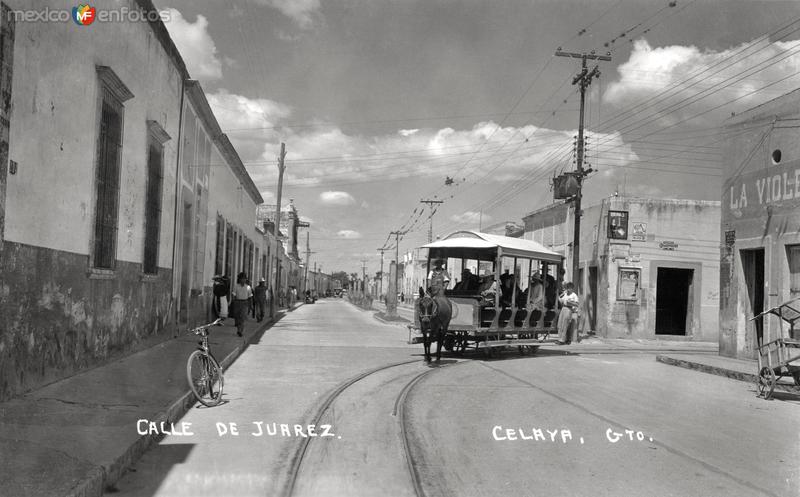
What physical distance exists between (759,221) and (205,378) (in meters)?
13.2

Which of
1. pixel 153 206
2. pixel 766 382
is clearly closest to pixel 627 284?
pixel 766 382

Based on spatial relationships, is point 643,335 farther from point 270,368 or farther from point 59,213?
point 59,213

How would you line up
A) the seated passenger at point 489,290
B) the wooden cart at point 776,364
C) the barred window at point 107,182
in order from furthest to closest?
the seated passenger at point 489,290 → the wooden cart at point 776,364 → the barred window at point 107,182

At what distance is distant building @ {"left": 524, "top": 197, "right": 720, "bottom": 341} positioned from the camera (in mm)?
24766

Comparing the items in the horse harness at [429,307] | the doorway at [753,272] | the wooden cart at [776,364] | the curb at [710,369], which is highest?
the doorway at [753,272]

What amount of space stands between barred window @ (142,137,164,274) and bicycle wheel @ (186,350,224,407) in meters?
4.95

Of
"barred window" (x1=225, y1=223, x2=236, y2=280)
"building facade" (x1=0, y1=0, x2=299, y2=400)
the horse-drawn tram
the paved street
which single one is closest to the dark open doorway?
the horse-drawn tram

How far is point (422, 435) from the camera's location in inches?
263

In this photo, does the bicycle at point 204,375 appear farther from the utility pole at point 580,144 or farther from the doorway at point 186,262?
the utility pole at point 580,144

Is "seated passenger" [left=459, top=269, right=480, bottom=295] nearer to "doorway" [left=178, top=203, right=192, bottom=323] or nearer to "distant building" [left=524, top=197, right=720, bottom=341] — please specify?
"doorway" [left=178, top=203, right=192, bottom=323]

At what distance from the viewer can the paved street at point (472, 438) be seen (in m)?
5.09

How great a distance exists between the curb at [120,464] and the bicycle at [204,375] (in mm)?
214

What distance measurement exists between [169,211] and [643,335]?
17.5m

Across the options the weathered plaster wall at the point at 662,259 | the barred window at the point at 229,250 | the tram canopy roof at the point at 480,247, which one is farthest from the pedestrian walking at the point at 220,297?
the weathered plaster wall at the point at 662,259
